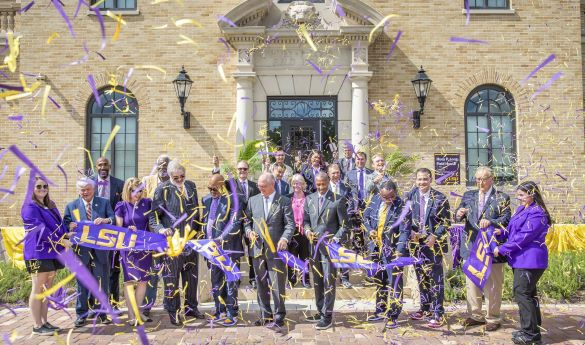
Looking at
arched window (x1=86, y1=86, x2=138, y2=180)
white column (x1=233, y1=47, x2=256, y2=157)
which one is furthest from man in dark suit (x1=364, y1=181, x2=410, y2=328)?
arched window (x1=86, y1=86, x2=138, y2=180)

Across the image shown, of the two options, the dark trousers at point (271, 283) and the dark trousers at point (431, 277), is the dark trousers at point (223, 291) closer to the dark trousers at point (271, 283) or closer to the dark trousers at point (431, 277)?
the dark trousers at point (271, 283)

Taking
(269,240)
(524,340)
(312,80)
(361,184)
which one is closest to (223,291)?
(269,240)

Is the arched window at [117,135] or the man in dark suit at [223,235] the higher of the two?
the arched window at [117,135]

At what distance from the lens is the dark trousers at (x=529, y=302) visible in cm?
A: 593

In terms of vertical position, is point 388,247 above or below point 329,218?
below

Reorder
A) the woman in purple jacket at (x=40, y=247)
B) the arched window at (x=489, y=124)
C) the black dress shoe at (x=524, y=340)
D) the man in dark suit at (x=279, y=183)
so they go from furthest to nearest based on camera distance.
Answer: the arched window at (x=489, y=124), the man in dark suit at (x=279, y=183), the woman in purple jacket at (x=40, y=247), the black dress shoe at (x=524, y=340)

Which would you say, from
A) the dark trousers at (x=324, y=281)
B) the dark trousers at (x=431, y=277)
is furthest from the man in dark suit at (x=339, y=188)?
the dark trousers at (x=431, y=277)

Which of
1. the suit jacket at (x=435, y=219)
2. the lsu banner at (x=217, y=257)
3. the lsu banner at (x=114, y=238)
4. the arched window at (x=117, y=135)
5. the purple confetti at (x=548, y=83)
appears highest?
the purple confetti at (x=548, y=83)

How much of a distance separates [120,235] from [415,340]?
4.04 meters

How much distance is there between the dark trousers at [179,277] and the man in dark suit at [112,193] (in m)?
0.92

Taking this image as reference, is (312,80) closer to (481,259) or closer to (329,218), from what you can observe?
(329,218)

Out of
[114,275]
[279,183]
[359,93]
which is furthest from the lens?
[359,93]

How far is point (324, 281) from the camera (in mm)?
6898

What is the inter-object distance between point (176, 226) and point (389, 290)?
9.94ft
